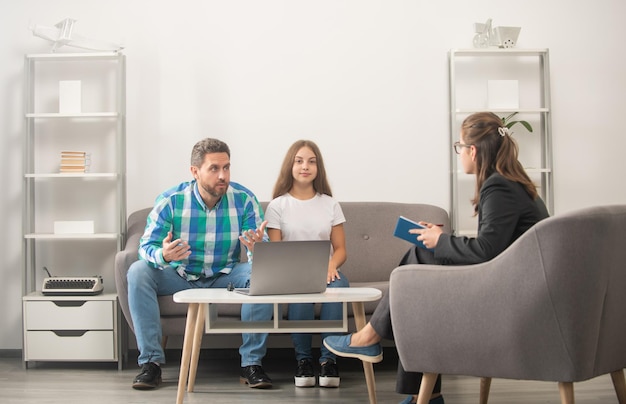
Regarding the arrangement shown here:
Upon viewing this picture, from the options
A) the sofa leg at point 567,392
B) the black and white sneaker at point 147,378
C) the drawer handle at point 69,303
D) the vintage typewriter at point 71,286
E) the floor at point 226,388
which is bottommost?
the floor at point 226,388

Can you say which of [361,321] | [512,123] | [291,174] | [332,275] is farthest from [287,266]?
[512,123]

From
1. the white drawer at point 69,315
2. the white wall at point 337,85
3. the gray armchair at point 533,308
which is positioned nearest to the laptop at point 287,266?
the gray armchair at point 533,308

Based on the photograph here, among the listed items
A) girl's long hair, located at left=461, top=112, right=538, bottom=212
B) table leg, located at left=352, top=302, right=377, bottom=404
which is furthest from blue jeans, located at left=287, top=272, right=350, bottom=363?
girl's long hair, located at left=461, top=112, right=538, bottom=212

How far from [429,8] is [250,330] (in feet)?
8.19

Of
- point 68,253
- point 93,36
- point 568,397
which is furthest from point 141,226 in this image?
point 568,397

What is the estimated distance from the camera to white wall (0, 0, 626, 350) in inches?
168

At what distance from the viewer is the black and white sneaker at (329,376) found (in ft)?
10.8

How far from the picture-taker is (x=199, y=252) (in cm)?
352

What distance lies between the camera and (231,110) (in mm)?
4285

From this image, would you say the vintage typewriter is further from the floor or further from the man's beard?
the man's beard

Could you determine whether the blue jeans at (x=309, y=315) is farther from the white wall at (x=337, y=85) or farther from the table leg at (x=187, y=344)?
the white wall at (x=337, y=85)

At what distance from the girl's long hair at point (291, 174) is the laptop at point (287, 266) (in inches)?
41.7

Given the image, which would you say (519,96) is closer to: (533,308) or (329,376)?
(329,376)

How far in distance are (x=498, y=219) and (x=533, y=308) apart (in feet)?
1.20
